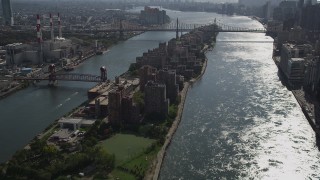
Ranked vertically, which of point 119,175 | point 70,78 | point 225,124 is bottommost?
point 119,175

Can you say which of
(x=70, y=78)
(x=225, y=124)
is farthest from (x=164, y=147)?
(x=70, y=78)

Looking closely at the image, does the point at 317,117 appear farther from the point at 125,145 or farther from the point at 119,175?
the point at 119,175

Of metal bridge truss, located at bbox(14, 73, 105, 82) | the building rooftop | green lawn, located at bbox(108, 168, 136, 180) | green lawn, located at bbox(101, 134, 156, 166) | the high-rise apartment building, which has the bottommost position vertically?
green lawn, located at bbox(108, 168, 136, 180)

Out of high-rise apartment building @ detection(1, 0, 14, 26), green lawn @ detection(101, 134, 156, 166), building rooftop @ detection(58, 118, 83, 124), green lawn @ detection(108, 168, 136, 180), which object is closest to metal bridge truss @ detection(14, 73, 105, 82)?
building rooftop @ detection(58, 118, 83, 124)

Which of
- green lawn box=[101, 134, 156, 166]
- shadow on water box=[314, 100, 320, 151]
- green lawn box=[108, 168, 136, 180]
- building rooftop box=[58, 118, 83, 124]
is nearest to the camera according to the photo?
green lawn box=[108, 168, 136, 180]

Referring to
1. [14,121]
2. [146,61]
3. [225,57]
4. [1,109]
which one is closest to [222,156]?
[14,121]

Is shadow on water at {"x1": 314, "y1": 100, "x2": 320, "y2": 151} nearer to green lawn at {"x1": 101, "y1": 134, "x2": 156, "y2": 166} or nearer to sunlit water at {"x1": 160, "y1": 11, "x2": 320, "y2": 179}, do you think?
sunlit water at {"x1": 160, "y1": 11, "x2": 320, "y2": 179}

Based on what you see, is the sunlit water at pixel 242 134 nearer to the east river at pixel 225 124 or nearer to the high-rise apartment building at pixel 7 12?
the east river at pixel 225 124
